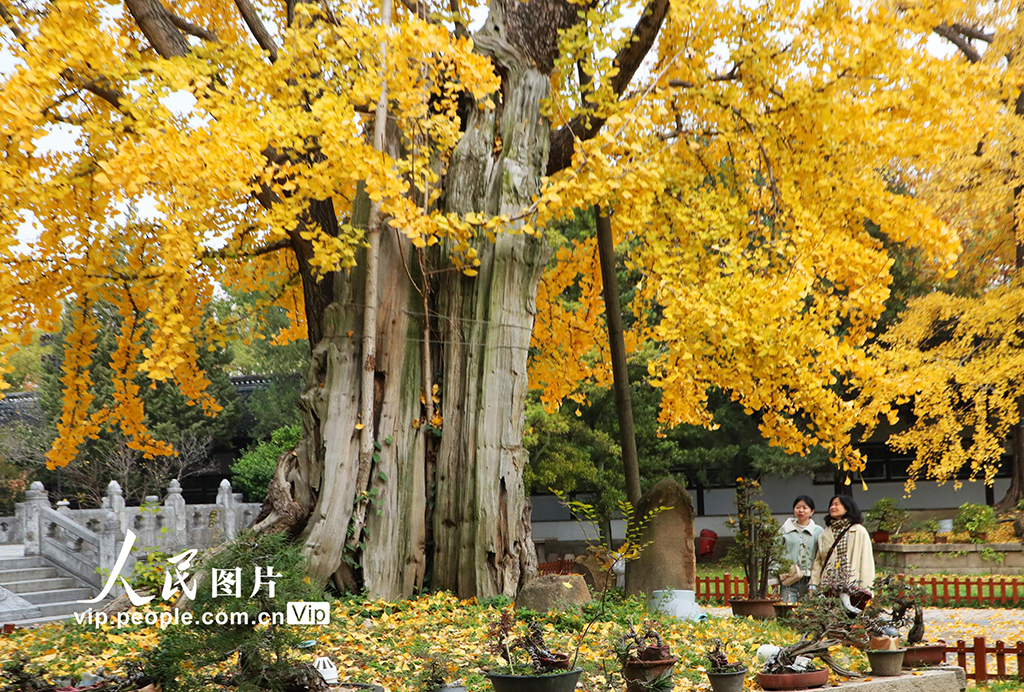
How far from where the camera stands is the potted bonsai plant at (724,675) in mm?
4930

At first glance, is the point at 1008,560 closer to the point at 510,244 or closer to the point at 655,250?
the point at 655,250

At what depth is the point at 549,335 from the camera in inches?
502

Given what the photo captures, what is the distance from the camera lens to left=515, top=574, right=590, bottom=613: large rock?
7.46m

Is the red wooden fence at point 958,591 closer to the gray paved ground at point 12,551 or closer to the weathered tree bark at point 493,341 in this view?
the weathered tree bark at point 493,341

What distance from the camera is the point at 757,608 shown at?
32.1ft

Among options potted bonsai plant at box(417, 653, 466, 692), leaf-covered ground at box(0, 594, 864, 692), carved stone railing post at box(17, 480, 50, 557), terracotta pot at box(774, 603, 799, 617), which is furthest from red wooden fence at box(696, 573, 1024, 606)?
carved stone railing post at box(17, 480, 50, 557)

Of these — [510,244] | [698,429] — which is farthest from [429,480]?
[698,429]

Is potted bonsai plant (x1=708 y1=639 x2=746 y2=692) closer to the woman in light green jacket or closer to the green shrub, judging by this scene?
the woman in light green jacket

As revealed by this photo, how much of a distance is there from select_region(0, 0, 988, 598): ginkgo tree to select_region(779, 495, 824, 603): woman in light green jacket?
1263mm

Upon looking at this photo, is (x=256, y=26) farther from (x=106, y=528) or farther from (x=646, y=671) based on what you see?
(x=106, y=528)

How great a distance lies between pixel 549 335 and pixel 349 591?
232 inches

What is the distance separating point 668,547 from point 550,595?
2.19 meters

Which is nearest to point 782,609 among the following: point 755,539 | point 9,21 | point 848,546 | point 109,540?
point 755,539

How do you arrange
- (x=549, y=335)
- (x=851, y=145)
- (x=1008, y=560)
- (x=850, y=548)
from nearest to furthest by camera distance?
(x=850, y=548) < (x=851, y=145) < (x=549, y=335) < (x=1008, y=560)
